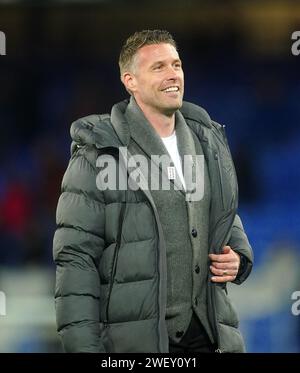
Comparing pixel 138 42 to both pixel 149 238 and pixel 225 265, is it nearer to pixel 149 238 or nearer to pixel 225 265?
pixel 149 238

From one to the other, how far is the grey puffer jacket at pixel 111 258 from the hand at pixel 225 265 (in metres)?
0.03

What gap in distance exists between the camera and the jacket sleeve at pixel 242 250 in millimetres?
2883

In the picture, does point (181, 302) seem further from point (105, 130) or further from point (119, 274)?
point (105, 130)

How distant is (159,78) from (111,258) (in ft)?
2.14

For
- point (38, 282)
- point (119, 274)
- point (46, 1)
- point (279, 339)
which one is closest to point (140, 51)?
point (46, 1)

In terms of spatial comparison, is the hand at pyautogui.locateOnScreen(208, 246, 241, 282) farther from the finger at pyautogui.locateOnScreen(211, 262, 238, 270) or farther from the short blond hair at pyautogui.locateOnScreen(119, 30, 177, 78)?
the short blond hair at pyautogui.locateOnScreen(119, 30, 177, 78)

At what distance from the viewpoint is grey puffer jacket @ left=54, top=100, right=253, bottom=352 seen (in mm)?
2684

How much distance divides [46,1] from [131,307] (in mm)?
1304

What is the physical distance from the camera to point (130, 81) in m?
2.91

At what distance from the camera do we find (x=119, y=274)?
2725 millimetres

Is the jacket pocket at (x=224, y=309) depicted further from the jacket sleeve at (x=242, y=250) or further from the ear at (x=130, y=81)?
the ear at (x=130, y=81)
